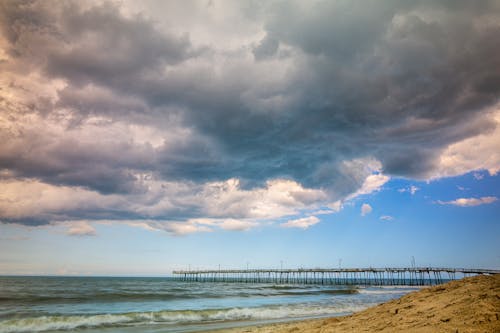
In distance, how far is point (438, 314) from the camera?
28.9ft

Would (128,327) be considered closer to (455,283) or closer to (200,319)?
(200,319)

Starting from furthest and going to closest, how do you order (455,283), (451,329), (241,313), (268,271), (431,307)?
(268,271) → (241,313) → (455,283) → (431,307) → (451,329)

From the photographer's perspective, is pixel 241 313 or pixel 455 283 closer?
pixel 455 283

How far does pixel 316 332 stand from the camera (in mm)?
10914

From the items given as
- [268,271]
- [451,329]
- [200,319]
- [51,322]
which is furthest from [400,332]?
[268,271]

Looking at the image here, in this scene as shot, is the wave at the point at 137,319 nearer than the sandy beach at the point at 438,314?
No

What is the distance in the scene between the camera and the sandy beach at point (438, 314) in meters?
7.36

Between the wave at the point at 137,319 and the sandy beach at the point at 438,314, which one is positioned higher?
the sandy beach at the point at 438,314

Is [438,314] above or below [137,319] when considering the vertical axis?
above

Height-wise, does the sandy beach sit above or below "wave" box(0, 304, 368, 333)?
above

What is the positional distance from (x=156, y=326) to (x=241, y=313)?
671cm

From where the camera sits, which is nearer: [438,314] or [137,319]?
[438,314]

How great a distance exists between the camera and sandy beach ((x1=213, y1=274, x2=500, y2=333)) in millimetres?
7355

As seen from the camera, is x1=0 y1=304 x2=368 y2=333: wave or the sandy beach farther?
x1=0 y1=304 x2=368 y2=333: wave
